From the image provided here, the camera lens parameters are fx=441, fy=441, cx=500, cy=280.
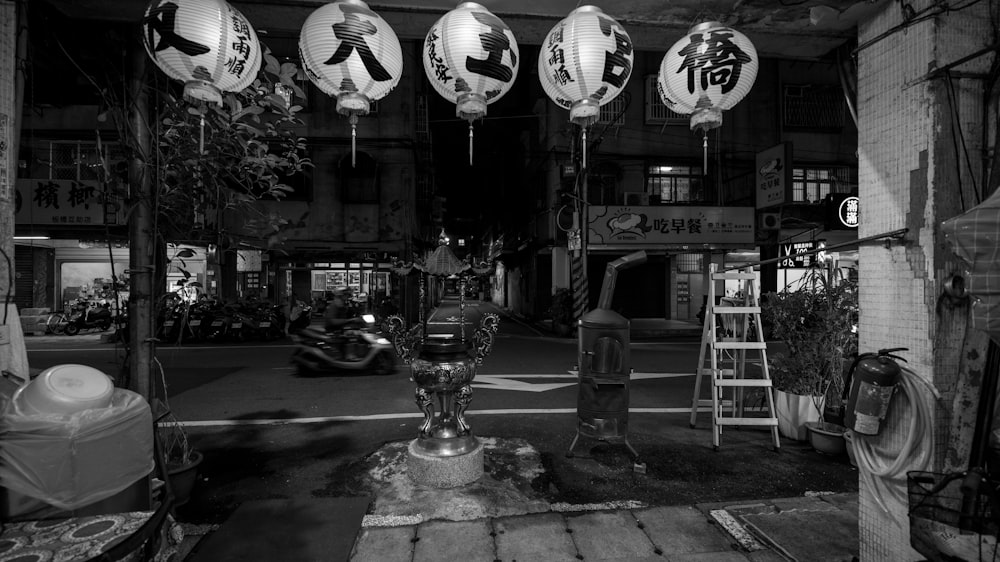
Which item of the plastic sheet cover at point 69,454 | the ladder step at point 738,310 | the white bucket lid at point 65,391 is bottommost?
the plastic sheet cover at point 69,454

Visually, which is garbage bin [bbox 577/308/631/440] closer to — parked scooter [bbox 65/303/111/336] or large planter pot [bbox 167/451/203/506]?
large planter pot [bbox 167/451/203/506]

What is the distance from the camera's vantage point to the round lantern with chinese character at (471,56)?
12.1 feet

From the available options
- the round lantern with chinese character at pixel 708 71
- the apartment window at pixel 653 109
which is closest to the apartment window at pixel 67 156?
the round lantern with chinese character at pixel 708 71

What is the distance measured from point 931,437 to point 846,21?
10.2 feet

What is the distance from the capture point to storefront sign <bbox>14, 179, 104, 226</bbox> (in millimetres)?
14680

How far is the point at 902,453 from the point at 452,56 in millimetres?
4316

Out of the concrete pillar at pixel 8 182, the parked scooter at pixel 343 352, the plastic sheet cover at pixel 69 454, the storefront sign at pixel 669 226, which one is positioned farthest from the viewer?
the storefront sign at pixel 669 226

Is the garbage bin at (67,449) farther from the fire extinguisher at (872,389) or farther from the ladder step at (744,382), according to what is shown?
the ladder step at (744,382)

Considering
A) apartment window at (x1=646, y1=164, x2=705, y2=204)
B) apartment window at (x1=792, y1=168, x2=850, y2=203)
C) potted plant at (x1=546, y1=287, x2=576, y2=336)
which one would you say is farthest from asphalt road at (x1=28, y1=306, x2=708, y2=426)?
apartment window at (x1=792, y1=168, x2=850, y2=203)

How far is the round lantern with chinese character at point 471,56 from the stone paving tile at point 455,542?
11.6 feet

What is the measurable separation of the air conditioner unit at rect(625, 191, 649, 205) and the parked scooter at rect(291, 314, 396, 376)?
12235mm

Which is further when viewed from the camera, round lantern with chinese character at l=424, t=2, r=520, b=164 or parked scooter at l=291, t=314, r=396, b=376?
parked scooter at l=291, t=314, r=396, b=376

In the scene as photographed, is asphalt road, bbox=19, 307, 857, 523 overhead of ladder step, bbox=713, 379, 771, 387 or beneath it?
beneath

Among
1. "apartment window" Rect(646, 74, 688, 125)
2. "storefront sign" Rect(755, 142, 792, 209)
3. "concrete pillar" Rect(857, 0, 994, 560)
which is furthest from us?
"apartment window" Rect(646, 74, 688, 125)
